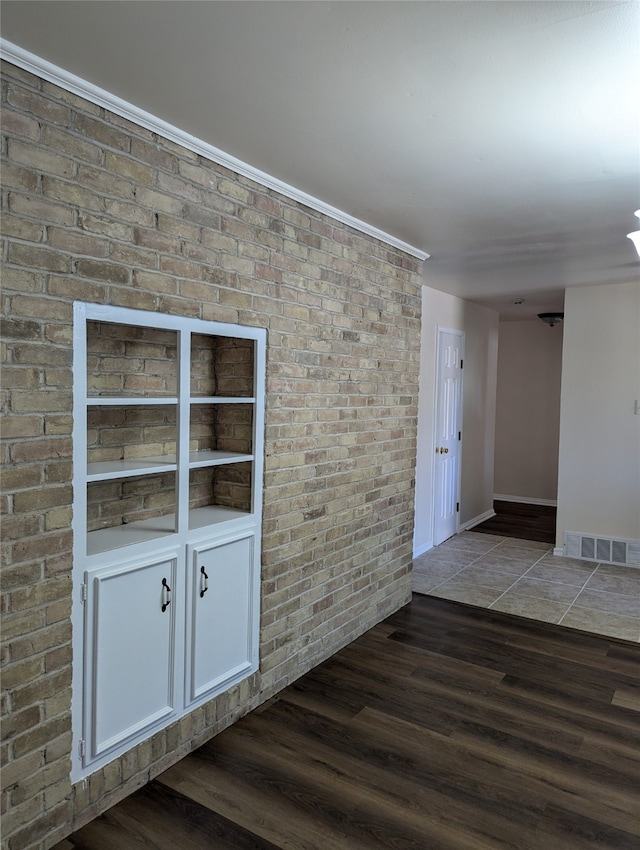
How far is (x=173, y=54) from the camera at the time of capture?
174 cm

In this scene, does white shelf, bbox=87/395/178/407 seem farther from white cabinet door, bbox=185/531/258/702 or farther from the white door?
the white door

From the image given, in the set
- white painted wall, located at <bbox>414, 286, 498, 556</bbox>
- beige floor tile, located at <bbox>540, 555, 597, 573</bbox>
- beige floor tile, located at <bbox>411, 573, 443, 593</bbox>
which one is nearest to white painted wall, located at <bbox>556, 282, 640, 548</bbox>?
beige floor tile, located at <bbox>540, 555, 597, 573</bbox>

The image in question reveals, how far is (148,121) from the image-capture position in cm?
215

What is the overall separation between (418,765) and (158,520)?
1473 mm

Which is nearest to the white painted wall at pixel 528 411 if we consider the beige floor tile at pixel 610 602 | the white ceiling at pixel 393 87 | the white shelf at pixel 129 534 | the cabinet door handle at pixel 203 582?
the beige floor tile at pixel 610 602

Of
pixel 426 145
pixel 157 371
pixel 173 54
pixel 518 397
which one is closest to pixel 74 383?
pixel 157 371

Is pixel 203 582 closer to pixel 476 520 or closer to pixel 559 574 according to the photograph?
pixel 559 574

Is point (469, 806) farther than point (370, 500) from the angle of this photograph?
No

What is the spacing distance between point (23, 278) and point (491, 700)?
2795 millimetres

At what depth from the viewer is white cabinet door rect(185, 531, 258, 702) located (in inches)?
99.2

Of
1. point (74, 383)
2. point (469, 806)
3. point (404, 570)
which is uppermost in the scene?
point (74, 383)

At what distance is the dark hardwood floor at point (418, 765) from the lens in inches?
82.0

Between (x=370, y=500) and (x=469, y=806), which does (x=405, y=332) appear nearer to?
(x=370, y=500)

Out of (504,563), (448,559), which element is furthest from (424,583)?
(504,563)
